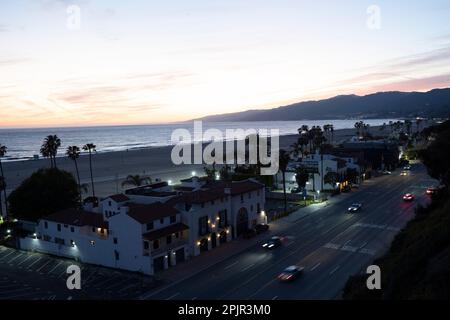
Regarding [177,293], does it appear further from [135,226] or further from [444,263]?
[444,263]

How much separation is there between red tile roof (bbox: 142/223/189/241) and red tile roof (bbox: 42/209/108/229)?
707cm

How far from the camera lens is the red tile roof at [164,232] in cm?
4134

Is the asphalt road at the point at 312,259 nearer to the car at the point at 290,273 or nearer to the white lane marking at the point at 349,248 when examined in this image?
the white lane marking at the point at 349,248

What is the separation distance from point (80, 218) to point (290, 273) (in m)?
26.3

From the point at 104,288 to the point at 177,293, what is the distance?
7.38 meters

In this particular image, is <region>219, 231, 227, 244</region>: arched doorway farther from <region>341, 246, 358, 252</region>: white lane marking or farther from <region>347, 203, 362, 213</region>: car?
<region>347, 203, 362, 213</region>: car

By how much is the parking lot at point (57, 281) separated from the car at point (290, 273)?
12.1 meters

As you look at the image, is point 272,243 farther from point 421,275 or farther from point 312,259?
point 421,275

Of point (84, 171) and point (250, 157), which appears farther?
point (84, 171)


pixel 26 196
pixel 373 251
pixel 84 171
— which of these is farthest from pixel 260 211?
pixel 84 171

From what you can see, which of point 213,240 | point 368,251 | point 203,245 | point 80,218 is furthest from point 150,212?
point 368,251

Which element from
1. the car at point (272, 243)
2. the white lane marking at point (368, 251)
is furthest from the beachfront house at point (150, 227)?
the white lane marking at point (368, 251)

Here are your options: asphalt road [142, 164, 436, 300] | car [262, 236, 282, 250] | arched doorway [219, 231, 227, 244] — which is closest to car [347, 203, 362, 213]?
asphalt road [142, 164, 436, 300]

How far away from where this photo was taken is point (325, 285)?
116ft
